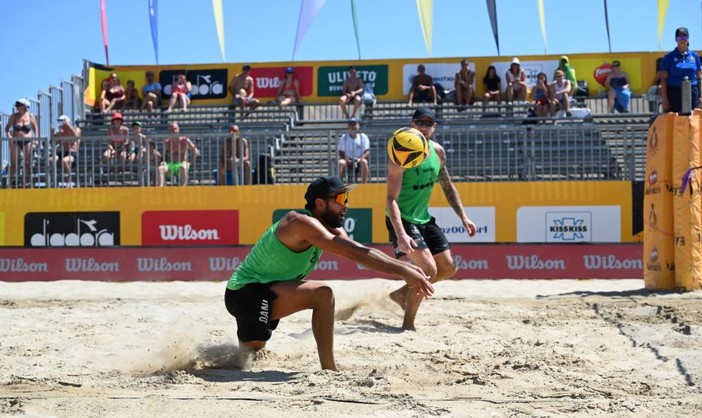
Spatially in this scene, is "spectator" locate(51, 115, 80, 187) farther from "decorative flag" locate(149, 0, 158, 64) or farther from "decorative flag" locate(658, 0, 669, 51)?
"decorative flag" locate(658, 0, 669, 51)

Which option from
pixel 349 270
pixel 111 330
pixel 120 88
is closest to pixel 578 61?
pixel 349 270

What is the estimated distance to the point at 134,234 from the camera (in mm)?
14406

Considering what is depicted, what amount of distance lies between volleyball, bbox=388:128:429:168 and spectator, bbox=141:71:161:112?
532 inches

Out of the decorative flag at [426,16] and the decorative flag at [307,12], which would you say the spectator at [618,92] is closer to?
the decorative flag at [426,16]

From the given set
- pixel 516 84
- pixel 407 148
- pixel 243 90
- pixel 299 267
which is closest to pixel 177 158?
pixel 243 90

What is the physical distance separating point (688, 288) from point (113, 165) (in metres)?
8.80

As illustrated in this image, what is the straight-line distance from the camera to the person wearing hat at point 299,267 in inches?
211

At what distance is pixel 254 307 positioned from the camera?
226 inches

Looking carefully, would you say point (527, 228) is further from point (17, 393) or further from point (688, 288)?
point (17, 393)

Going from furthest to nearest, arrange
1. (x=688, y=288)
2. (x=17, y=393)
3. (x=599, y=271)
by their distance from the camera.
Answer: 1. (x=599, y=271)
2. (x=688, y=288)
3. (x=17, y=393)

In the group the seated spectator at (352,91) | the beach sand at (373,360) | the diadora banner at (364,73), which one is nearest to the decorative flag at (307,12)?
the diadora banner at (364,73)

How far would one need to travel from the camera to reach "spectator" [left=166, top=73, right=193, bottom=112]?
65.2ft

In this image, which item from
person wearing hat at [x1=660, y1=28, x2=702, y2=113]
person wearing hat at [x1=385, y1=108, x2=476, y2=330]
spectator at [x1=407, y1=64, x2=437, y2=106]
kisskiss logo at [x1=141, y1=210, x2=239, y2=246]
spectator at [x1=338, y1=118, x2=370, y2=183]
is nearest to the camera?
person wearing hat at [x1=385, y1=108, x2=476, y2=330]

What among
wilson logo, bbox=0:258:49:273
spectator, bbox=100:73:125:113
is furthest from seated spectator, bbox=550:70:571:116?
spectator, bbox=100:73:125:113
